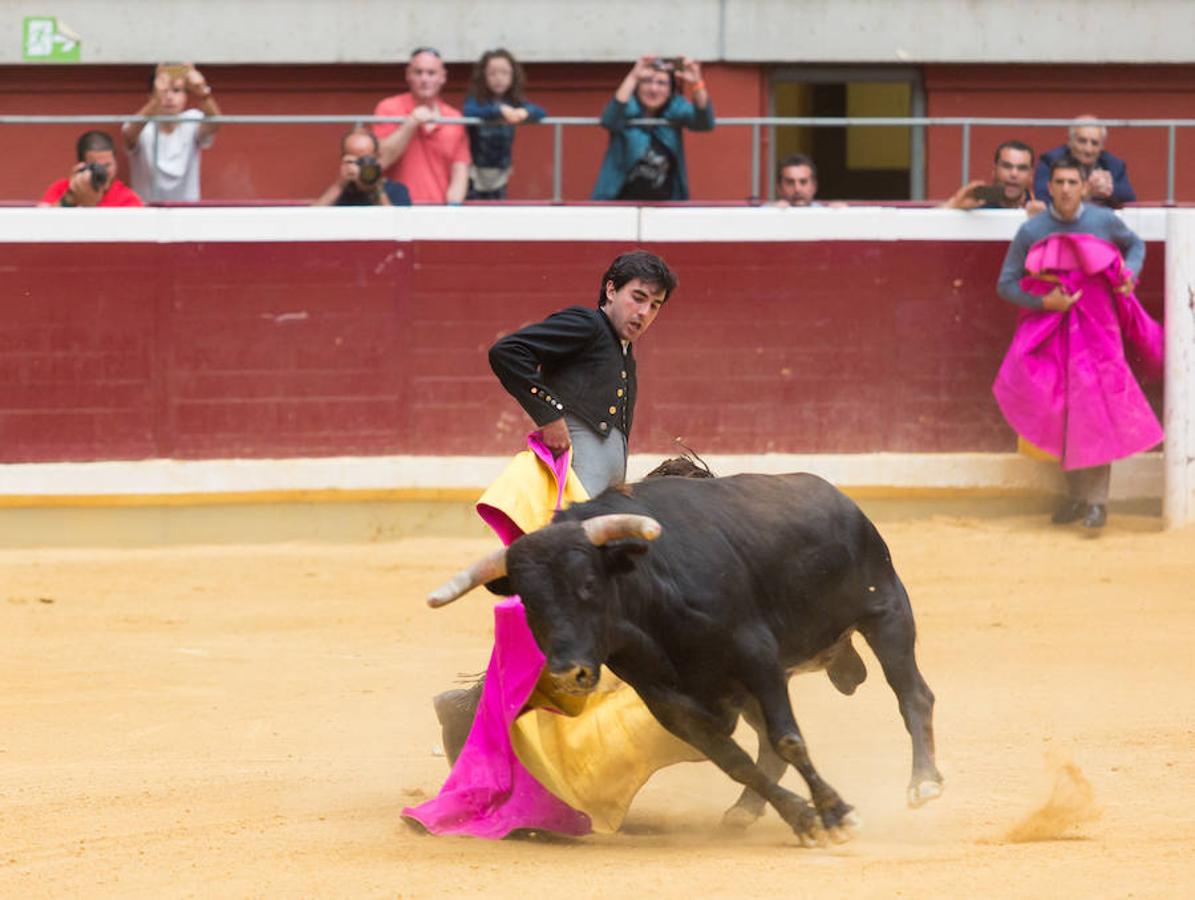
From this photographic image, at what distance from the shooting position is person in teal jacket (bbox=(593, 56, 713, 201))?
923cm

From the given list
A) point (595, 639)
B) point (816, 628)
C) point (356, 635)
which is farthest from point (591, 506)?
point (356, 635)

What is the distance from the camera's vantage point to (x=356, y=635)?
7.54 metres

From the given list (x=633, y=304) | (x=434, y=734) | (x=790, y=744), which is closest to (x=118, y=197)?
(x=434, y=734)

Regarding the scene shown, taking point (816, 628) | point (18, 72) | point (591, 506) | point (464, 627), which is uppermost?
point (18, 72)

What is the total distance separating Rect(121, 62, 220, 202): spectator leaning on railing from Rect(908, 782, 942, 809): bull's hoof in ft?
18.2

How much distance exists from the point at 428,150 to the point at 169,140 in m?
1.11

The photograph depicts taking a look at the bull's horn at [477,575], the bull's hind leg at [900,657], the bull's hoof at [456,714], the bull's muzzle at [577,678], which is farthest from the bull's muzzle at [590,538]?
the bull's hind leg at [900,657]

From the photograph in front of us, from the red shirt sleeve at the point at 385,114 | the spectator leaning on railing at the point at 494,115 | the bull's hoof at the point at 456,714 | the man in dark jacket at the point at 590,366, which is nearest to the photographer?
the man in dark jacket at the point at 590,366

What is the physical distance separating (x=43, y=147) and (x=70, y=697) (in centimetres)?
499

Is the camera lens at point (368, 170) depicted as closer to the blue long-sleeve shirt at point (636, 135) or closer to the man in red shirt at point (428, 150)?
the man in red shirt at point (428, 150)

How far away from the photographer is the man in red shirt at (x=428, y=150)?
31.1 feet

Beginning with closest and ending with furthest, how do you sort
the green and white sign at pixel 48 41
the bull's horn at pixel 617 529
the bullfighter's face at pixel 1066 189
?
the bull's horn at pixel 617 529, the bullfighter's face at pixel 1066 189, the green and white sign at pixel 48 41

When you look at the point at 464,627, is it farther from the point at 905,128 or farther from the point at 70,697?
the point at 905,128

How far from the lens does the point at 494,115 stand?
30.6 feet
